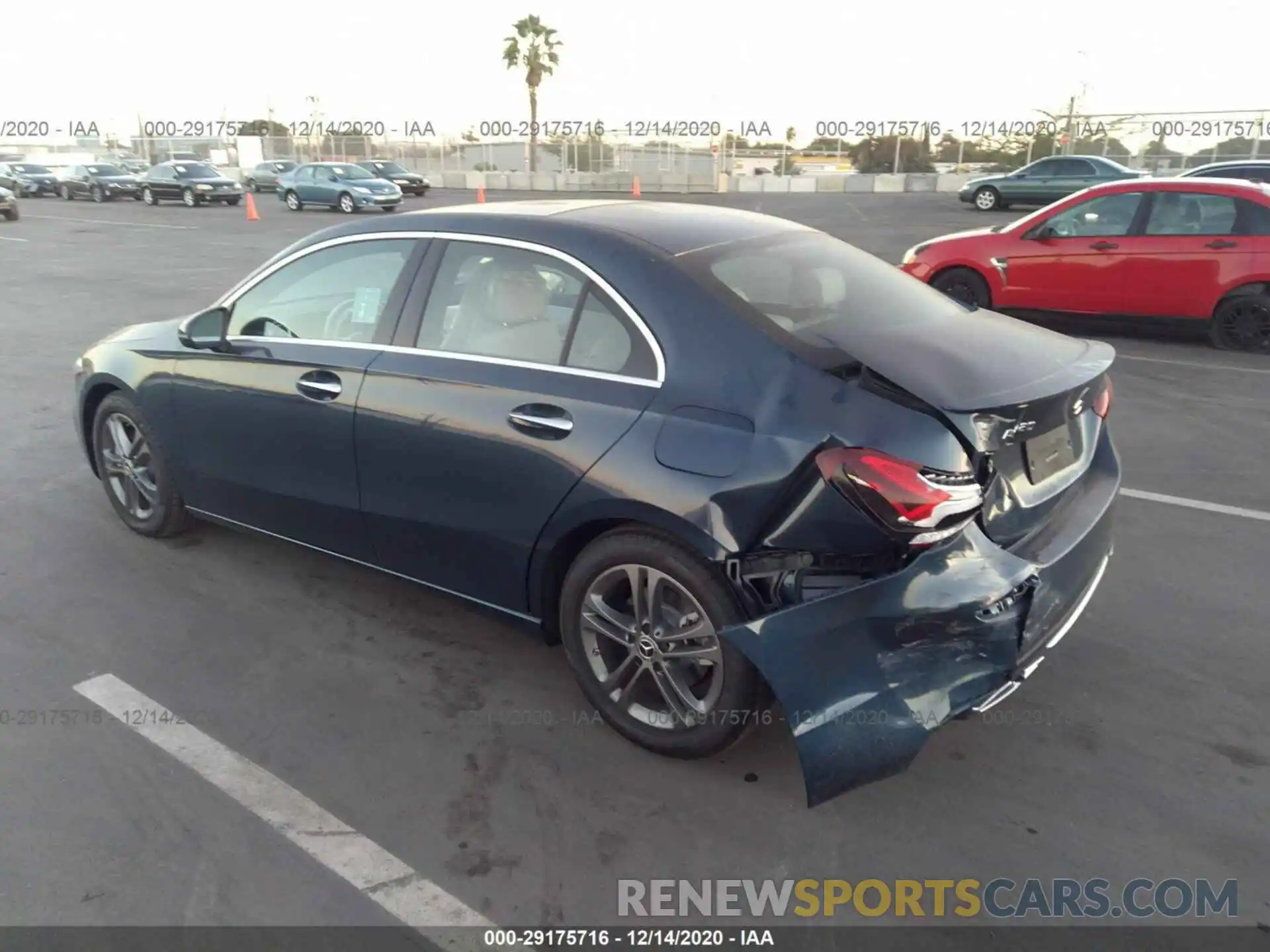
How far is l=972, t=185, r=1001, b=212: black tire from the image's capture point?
92.3 feet

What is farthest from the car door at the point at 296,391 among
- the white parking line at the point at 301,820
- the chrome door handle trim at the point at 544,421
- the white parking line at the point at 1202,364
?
the white parking line at the point at 1202,364

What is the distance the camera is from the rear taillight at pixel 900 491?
106 inches

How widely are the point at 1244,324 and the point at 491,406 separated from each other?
8548 mm

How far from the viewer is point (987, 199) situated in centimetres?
2853

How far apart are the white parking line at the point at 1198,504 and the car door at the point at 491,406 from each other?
3.55m

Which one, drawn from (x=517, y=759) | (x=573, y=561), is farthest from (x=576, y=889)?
(x=573, y=561)

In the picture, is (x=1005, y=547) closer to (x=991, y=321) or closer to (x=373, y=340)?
(x=991, y=321)

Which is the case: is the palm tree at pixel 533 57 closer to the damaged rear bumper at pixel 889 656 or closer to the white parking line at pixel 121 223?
the white parking line at pixel 121 223

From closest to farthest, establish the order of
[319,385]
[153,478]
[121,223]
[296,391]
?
1. [319,385]
2. [296,391]
3. [153,478]
4. [121,223]

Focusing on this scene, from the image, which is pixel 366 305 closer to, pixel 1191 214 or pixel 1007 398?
pixel 1007 398

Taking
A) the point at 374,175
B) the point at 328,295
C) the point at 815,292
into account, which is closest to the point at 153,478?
the point at 328,295

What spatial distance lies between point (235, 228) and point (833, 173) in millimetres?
30719

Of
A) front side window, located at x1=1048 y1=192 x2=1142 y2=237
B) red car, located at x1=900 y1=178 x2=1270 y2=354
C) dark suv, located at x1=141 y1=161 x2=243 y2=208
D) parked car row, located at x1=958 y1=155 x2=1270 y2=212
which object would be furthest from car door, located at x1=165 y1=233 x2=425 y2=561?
dark suv, located at x1=141 y1=161 x2=243 y2=208

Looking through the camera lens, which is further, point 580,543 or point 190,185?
point 190,185
